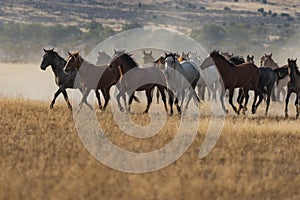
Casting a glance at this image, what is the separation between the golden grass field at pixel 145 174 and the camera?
962 cm

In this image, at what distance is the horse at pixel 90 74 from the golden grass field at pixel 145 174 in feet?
9.77

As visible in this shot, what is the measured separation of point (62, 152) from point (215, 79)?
1311 cm

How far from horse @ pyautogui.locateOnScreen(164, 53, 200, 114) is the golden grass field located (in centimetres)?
284

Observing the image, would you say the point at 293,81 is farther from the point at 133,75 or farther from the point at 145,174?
the point at 145,174

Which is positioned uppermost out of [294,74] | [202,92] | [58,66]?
[294,74]

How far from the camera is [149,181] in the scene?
10.3m

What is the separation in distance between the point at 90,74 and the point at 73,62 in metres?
0.66

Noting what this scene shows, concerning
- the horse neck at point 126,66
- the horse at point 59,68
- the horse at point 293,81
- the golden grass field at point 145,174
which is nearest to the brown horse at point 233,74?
the horse at point 293,81

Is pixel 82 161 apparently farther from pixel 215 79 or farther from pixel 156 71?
pixel 215 79

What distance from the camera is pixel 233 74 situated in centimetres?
2114

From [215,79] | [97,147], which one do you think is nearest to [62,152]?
[97,147]

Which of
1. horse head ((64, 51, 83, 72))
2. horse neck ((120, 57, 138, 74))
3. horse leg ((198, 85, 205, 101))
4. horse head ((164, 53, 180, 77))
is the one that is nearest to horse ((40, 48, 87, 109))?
horse head ((64, 51, 83, 72))

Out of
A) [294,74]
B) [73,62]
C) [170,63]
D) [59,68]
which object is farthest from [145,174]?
[294,74]

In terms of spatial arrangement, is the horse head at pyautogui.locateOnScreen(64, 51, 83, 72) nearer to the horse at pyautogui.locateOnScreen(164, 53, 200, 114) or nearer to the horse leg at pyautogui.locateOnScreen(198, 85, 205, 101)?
the horse at pyautogui.locateOnScreen(164, 53, 200, 114)
